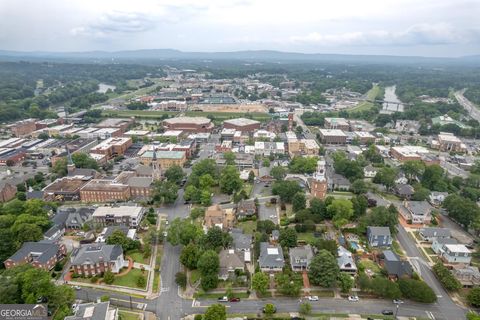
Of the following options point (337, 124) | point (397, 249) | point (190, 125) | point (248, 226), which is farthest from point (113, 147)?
point (337, 124)

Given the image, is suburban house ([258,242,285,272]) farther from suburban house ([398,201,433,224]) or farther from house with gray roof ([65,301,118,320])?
suburban house ([398,201,433,224])

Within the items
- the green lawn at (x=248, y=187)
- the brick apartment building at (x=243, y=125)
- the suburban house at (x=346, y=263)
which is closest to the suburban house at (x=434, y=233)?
the suburban house at (x=346, y=263)

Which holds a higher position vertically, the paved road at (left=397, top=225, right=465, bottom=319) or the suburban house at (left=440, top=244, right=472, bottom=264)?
the suburban house at (left=440, top=244, right=472, bottom=264)

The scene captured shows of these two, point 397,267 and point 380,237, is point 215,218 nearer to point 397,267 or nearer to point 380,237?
point 380,237

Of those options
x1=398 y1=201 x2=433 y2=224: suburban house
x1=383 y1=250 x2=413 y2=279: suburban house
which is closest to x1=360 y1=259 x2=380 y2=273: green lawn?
x1=383 y1=250 x2=413 y2=279: suburban house

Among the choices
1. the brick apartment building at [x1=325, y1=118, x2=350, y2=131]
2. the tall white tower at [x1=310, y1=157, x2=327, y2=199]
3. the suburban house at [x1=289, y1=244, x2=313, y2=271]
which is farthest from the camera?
the brick apartment building at [x1=325, y1=118, x2=350, y2=131]

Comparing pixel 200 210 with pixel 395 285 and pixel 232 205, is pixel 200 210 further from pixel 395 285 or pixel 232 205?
pixel 395 285
